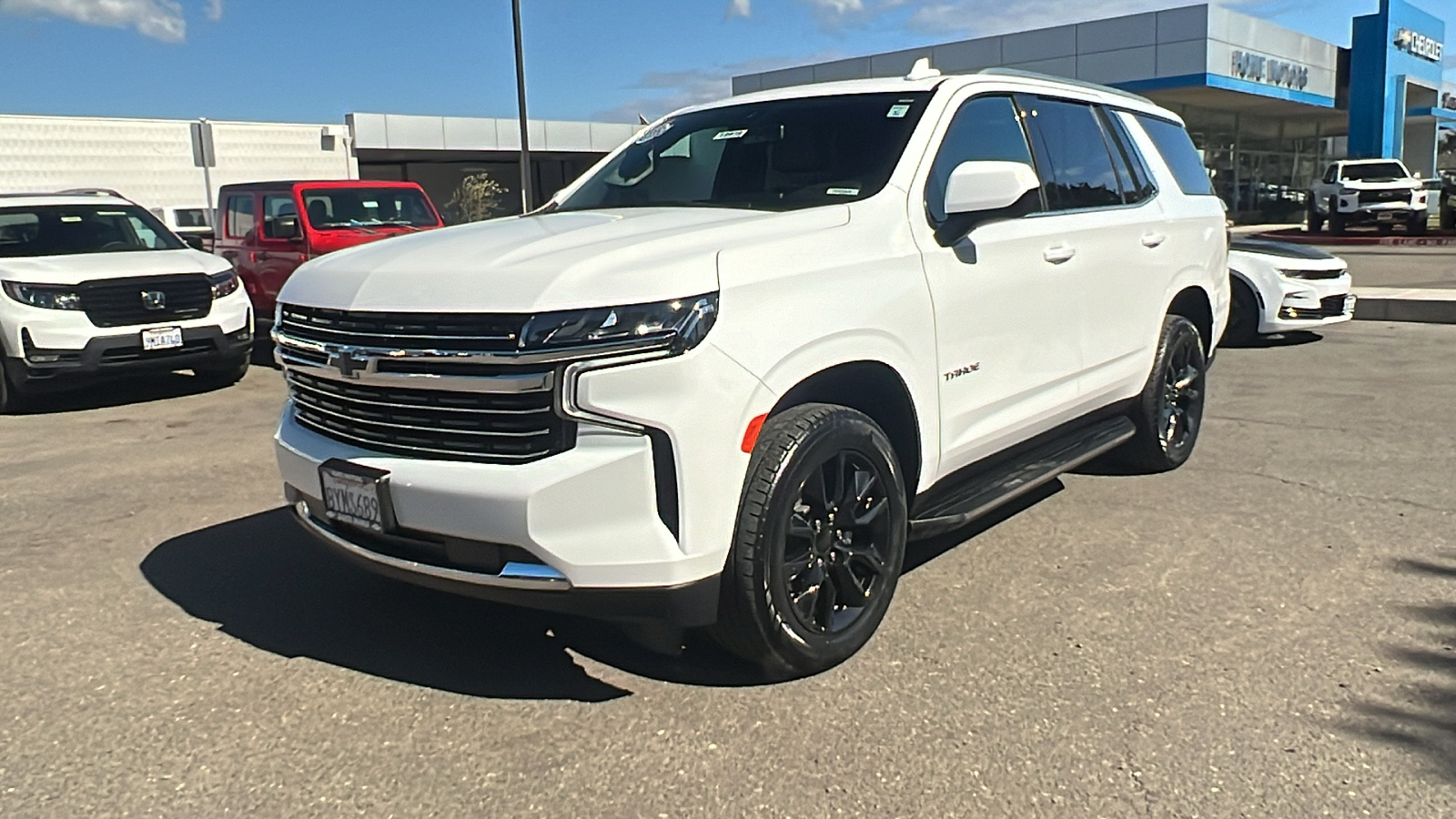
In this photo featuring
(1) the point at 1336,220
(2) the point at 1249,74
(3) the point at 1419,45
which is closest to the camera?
(1) the point at 1336,220

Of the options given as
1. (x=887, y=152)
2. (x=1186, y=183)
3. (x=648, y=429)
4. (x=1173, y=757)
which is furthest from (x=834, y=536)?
(x=1186, y=183)

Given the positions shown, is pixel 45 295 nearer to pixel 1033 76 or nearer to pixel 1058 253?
pixel 1033 76

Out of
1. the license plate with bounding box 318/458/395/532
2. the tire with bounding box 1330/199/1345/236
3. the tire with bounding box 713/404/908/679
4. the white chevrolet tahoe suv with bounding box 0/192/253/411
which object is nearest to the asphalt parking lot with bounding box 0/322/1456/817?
the tire with bounding box 713/404/908/679

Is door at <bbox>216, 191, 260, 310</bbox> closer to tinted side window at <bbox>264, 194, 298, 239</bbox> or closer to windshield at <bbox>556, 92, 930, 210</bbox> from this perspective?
tinted side window at <bbox>264, 194, 298, 239</bbox>

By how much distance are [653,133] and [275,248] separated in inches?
295

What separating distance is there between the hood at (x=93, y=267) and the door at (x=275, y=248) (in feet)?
6.42

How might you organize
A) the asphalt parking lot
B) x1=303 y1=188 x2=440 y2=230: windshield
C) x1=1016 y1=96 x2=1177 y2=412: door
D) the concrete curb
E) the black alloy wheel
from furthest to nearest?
the concrete curb → x1=303 y1=188 x2=440 y2=230: windshield → x1=1016 y1=96 x2=1177 y2=412: door → the black alloy wheel → the asphalt parking lot

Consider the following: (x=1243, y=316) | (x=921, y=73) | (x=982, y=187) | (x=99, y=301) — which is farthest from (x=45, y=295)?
(x=1243, y=316)

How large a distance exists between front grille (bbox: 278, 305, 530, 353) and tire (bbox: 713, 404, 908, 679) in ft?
2.43

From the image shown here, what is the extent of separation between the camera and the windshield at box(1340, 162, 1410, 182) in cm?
2741

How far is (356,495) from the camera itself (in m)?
3.24

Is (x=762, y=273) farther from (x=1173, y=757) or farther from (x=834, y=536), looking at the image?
(x=1173, y=757)

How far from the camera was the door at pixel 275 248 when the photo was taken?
1109 cm

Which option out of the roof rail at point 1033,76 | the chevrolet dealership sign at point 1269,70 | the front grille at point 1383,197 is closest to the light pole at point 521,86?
the roof rail at point 1033,76
